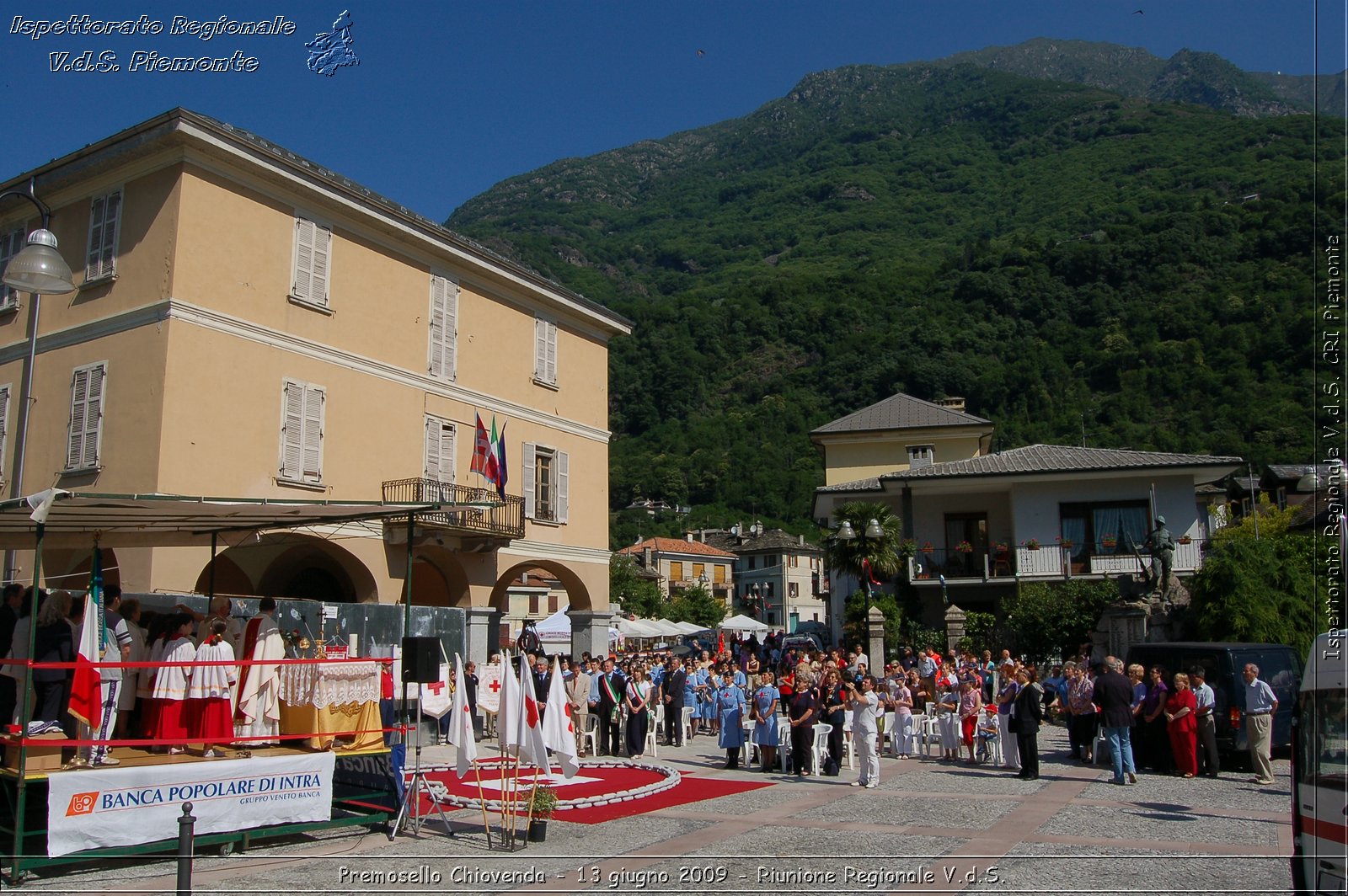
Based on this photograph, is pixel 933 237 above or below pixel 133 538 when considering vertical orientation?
above

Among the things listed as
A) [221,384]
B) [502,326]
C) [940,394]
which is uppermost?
[940,394]

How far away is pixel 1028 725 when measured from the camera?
14.0 metres

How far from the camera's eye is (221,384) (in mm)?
17984

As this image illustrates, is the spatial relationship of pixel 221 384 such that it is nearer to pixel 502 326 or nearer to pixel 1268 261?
pixel 502 326

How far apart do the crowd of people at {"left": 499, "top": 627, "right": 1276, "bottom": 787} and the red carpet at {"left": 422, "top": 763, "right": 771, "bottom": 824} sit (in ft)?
4.60

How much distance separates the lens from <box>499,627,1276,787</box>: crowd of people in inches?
541

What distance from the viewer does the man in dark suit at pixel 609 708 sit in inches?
693

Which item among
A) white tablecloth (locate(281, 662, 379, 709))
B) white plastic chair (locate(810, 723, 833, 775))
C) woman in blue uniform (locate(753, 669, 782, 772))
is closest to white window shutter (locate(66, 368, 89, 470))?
white tablecloth (locate(281, 662, 379, 709))

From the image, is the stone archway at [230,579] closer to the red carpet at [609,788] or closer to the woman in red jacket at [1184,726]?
the red carpet at [609,788]

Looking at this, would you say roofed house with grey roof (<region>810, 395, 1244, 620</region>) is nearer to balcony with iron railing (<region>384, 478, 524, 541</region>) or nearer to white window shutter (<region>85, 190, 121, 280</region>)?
balcony with iron railing (<region>384, 478, 524, 541</region>)

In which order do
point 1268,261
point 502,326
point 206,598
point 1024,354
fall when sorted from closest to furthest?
point 206,598 < point 502,326 < point 1268,261 < point 1024,354

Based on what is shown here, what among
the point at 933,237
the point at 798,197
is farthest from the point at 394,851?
the point at 798,197

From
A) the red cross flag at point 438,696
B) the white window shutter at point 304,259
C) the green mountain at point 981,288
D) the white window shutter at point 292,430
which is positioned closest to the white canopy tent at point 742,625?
the red cross flag at point 438,696

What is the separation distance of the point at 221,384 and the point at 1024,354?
70.9 meters
